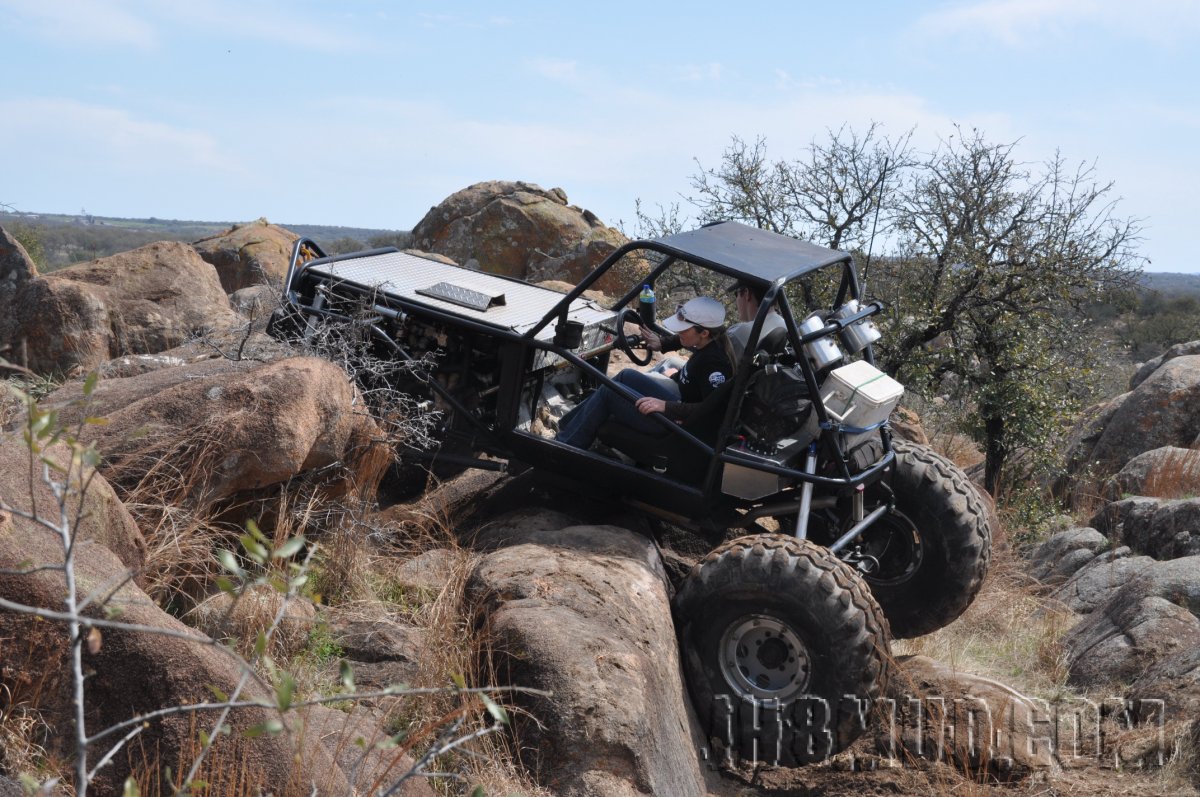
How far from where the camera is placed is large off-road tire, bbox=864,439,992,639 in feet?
19.6

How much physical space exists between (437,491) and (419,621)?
58.9 inches

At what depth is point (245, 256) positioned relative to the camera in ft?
48.5

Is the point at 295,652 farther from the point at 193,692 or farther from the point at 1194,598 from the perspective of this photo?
the point at 1194,598

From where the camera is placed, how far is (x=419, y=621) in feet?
16.4

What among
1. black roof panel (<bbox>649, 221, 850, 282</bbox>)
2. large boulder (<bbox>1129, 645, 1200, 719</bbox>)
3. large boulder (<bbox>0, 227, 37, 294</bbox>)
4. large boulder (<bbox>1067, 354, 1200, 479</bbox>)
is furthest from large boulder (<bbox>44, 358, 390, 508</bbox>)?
large boulder (<bbox>1067, 354, 1200, 479</bbox>)

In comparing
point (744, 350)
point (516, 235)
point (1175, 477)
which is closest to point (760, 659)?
point (744, 350)

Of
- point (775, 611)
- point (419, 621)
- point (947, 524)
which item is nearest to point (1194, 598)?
point (947, 524)

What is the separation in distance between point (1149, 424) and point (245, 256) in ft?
36.7

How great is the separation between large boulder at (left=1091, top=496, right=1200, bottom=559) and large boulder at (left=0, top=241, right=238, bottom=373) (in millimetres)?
7107

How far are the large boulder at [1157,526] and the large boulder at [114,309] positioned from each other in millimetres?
7107

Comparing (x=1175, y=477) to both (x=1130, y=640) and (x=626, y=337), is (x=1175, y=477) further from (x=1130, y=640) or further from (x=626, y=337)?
(x=626, y=337)

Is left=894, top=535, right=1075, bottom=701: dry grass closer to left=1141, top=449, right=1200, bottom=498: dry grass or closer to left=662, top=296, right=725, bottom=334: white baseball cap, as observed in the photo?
left=662, top=296, right=725, bottom=334: white baseball cap

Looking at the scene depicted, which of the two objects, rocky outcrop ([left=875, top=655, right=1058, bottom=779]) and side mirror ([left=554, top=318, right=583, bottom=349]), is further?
side mirror ([left=554, top=318, right=583, bottom=349])

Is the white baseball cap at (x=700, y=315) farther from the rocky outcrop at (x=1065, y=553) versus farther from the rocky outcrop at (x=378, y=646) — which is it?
the rocky outcrop at (x=1065, y=553)
